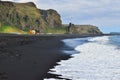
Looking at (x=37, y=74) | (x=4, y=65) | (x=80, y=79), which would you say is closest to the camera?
(x=80, y=79)

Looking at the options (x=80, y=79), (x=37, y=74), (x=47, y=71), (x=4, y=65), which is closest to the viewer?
(x=80, y=79)

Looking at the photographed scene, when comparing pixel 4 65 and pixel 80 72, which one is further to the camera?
pixel 4 65

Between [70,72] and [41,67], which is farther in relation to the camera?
[41,67]

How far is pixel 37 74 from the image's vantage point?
2130 cm

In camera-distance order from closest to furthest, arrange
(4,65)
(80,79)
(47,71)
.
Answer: (80,79), (47,71), (4,65)

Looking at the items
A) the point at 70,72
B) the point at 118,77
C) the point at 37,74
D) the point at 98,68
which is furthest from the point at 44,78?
the point at 98,68

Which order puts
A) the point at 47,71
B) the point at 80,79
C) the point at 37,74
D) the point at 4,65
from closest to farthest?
the point at 80,79 → the point at 37,74 → the point at 47,71 → the point at 4,65

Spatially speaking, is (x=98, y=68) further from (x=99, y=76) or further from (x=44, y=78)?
(x=44, y=78)

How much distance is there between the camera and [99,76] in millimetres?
20844

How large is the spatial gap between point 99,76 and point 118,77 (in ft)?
3.84

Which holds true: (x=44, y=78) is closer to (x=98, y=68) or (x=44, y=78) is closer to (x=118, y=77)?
(x=118, y=77)

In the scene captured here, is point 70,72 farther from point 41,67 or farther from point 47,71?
point 41,67

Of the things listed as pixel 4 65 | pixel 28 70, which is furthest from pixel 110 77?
pixel 4 65

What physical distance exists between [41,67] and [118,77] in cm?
668
